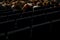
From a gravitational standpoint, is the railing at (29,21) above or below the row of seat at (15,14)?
below

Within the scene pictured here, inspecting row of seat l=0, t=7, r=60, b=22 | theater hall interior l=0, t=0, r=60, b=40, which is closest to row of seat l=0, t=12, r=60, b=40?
theater hall interior l=0, t=0, r=60, b=40

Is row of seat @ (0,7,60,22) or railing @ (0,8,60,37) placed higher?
row of seat @ (0,7,60,22)

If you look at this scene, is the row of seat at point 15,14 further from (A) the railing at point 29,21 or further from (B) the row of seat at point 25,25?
(B) the row of seat at point 25,25

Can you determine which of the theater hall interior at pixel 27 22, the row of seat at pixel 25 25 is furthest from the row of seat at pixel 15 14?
the row of seat at pixel 25 25

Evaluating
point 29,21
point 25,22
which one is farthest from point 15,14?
point 29,21

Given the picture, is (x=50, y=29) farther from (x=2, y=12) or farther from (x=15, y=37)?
(x=2, y=12)

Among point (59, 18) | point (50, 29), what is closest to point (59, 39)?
point (50, 29)

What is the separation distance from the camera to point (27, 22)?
182 inches

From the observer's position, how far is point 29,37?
4641 millimetres

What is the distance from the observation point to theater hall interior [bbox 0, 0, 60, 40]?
13.5ft

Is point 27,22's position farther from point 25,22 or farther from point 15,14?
point 15,14

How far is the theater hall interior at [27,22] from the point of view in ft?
13.5

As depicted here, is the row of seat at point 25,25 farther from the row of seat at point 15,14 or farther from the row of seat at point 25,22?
the row of seat at point 15,14

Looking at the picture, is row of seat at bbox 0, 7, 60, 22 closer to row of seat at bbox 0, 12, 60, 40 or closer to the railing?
the railing
